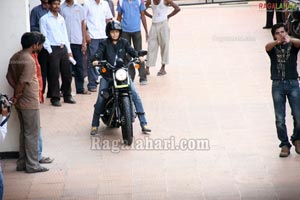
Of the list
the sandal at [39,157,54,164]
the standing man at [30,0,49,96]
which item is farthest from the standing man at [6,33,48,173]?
the standing man at [30,0,49,96]

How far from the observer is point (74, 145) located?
993 cm

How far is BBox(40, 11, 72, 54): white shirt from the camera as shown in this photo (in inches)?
448

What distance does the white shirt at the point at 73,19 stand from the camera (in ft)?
39.9

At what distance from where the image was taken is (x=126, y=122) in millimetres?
9672

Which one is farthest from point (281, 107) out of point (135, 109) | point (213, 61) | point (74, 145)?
point (213, 61)

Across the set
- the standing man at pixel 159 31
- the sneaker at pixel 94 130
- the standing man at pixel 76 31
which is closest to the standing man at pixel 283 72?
the sneaker at pixel 94 130

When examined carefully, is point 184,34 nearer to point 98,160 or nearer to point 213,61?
point 213,61

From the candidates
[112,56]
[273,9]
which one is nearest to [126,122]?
[112,56]

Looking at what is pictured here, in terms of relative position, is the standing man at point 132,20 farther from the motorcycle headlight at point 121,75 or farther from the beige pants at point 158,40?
the motorcycle headlight at point 121,75

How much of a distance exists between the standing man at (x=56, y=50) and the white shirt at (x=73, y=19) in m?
0.56

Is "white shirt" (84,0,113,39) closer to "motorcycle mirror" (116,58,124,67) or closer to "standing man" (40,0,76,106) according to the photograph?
"standing man" (40,0,76,106)

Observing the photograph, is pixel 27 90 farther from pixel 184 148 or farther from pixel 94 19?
pixel 94 19

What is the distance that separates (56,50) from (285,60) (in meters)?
4.05

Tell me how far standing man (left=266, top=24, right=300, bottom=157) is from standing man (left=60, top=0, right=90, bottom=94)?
416cm
